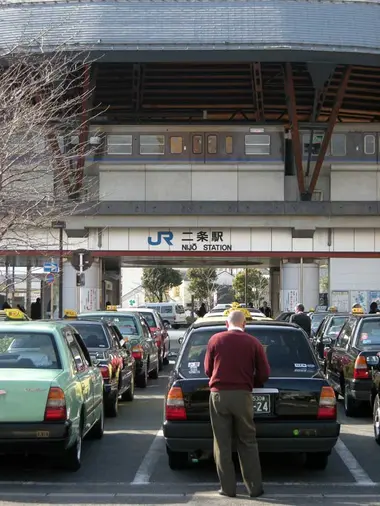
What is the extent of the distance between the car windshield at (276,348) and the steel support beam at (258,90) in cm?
2913

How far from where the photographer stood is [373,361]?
1245cm

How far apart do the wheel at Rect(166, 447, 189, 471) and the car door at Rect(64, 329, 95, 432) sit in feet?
3.94

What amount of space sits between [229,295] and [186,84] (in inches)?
2677

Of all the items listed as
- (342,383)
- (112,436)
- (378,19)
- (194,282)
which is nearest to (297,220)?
(378,19)

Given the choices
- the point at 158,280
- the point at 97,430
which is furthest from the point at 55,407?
the point at 158,280

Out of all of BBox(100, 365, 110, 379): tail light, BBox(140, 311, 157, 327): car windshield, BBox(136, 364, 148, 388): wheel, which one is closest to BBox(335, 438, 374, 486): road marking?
BBox(100, 365, 110, 379): tail light

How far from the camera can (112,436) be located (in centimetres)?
1231

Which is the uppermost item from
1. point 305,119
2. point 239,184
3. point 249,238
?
point 305,119

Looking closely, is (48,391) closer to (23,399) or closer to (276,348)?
(23,399)

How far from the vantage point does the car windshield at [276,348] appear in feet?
31.2

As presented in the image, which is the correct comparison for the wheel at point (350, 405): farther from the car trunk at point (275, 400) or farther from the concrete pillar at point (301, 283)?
the concrete pillar at point (301, 283)

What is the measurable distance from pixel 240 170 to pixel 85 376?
33045 millimetres

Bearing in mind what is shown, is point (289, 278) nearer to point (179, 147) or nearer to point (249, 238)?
point (249, 238)

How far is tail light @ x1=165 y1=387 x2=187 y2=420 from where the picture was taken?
8.90 meters
